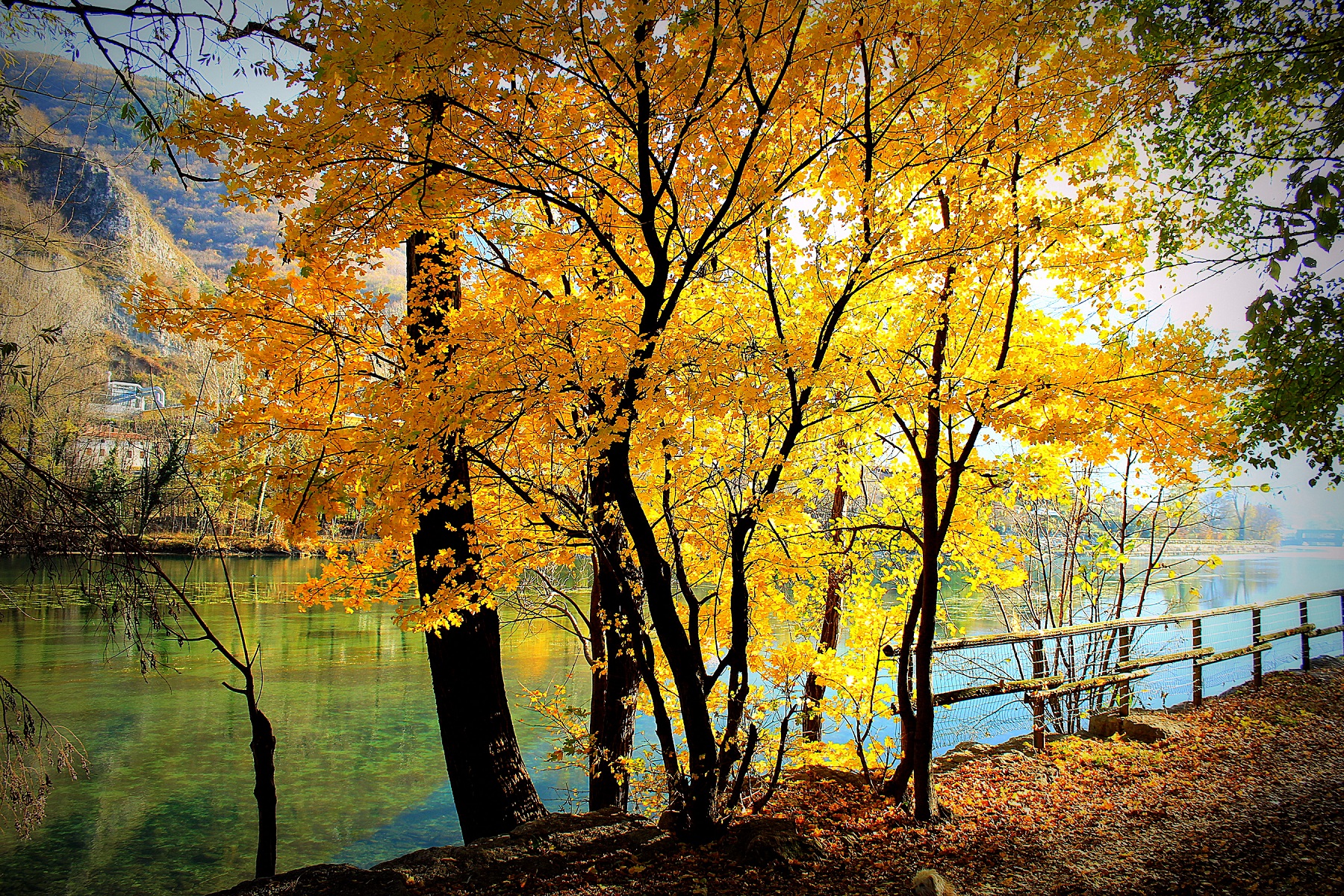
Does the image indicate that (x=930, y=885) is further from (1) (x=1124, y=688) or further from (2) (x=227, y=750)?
(2) (x=227, y=750)

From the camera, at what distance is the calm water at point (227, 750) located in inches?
316

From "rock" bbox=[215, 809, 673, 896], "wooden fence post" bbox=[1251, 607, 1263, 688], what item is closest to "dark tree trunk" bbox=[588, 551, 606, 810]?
"rock" bbox=[215, 809, 673, 896]

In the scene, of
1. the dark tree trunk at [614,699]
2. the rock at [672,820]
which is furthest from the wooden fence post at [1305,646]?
the rock at [672,820]

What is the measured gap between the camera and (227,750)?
442 inches

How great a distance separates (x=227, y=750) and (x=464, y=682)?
9.57m

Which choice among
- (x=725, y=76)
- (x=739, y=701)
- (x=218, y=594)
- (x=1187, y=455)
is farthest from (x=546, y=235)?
(x=218, y=594)

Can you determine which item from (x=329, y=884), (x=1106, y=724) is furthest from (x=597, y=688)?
(x=1106, y=724)

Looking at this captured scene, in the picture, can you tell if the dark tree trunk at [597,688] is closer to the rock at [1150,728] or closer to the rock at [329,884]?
the rock at [329,884]

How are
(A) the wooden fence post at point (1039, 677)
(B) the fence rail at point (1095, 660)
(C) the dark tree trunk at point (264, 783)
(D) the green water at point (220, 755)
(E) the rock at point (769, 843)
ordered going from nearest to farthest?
(E) the rock at point (769, 843), (C) the dark tree trunk at point (264, 783), (B) the fence rail at point (1095, 660), (A) the wooden fence post at point (1039, 677), (D) the green water at point (220, 755)

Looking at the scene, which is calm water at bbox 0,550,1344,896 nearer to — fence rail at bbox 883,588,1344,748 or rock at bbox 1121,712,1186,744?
fence rail at bbox 883,588,1344,748

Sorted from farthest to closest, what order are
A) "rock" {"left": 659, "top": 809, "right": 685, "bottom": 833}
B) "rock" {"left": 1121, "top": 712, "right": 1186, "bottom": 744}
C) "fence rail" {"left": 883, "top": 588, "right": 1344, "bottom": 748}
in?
"rock" {"left": 1121, "top": 712, "right": 1186, "bottom": 744}
"fence rail" {"left": 883, "top": 588, "right": 1344, "bottom": 748}
"rock" {"left": 659, "top": 809, "right": 685, "bottom": 833}

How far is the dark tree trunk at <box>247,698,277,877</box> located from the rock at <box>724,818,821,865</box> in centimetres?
306

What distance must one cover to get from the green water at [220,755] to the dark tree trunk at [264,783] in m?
0.76

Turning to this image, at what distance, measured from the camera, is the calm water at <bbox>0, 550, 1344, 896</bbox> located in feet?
26.3
